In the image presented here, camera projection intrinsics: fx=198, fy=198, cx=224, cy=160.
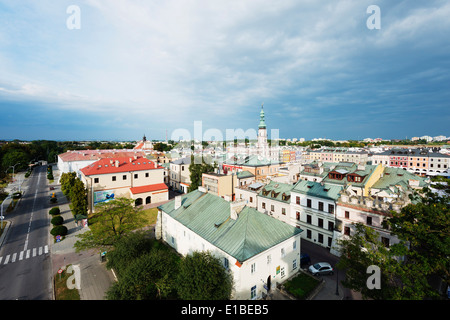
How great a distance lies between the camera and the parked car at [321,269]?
24281mm

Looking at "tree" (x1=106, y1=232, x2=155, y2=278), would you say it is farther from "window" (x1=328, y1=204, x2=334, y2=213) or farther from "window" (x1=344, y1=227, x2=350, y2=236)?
"window" (x1=344, y1=227, x2=350, y2=236)

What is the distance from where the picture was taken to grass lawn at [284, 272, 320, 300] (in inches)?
814

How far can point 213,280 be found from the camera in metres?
16.9

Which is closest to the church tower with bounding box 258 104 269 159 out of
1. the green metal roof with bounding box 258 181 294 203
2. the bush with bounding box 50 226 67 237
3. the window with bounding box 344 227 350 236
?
the green metal roof with bounding box 258 181 294 203

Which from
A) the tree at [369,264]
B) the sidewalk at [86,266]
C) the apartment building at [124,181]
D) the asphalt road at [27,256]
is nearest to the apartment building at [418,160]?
the tree at [369,264]

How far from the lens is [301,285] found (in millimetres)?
22141

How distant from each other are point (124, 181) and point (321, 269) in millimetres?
45971

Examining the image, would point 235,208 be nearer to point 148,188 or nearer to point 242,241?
point 242,241

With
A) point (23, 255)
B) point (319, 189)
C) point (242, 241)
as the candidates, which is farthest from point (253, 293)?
point (23, 255)

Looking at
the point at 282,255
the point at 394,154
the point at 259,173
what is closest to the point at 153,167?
the point at 259,173

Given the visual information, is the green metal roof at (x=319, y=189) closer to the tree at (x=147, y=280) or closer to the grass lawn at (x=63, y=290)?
the tree at (x=147, y=280)

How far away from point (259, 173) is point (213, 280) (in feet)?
143

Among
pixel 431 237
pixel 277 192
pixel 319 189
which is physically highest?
pixel 319 189
